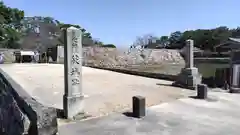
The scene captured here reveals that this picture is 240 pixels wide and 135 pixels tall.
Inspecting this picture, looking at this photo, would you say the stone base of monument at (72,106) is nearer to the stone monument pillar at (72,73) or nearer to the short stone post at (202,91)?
the stone monument pillar at (72,73)

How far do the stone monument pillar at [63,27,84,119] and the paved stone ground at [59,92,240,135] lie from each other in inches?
20.2

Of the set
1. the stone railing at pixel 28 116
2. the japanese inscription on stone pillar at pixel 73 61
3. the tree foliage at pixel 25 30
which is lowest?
the stone railing at pixel 28 116

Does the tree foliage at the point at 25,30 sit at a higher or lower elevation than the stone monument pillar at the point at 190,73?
higher

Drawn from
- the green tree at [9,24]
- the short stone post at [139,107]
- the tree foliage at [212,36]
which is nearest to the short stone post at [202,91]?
the short stone post at [139,107]

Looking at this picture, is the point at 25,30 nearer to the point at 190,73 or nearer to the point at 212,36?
the point at 190,73

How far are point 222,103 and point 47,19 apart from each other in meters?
45.4

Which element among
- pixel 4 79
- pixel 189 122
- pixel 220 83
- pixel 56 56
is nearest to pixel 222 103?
pixel 189 122

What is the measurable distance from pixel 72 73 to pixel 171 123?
2.43 metres

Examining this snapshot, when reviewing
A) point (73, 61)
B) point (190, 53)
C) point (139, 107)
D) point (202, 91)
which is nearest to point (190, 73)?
point (190, 53)

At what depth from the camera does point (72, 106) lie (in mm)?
4840

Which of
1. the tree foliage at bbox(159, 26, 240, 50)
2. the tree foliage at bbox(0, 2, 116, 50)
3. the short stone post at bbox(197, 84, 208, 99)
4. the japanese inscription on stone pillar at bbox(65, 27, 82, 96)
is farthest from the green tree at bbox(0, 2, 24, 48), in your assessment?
the tree foliage at bbox(159, 26, 240, 50)

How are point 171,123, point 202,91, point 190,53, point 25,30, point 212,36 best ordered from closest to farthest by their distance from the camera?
1. point 171,123
2. point 202,91
3. point 190,53
4. point 25,30
5. point 212,36

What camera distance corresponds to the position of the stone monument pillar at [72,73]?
479 centimetres

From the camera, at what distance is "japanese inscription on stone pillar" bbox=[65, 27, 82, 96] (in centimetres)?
481
